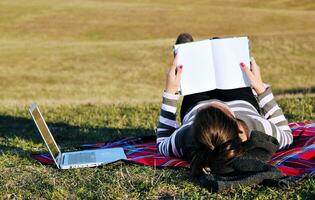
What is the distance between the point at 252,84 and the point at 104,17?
32407mm

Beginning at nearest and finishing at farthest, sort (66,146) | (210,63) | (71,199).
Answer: (71,199)
(210,63)
(66,146)

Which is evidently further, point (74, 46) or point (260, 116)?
point (74, 46)

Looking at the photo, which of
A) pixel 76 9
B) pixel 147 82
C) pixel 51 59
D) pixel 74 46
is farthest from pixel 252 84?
pixel 76 9

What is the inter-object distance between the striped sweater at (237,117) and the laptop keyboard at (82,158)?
0.60 meters

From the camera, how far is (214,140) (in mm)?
4293

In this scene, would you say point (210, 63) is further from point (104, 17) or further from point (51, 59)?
point (104, 17)

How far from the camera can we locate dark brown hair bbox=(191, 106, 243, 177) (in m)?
4.28

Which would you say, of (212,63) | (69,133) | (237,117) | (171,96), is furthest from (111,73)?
(237,117)

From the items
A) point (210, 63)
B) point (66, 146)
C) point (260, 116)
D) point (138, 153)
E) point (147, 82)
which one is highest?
point (210, 63)

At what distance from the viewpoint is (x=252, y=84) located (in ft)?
17.7

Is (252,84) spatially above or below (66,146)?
above

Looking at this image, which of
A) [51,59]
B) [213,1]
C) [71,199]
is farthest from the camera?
[213,1]

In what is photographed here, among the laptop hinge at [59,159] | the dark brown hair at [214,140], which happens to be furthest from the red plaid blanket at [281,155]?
the dark brown hair at [214,140]

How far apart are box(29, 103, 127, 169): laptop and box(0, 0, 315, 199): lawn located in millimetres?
100
